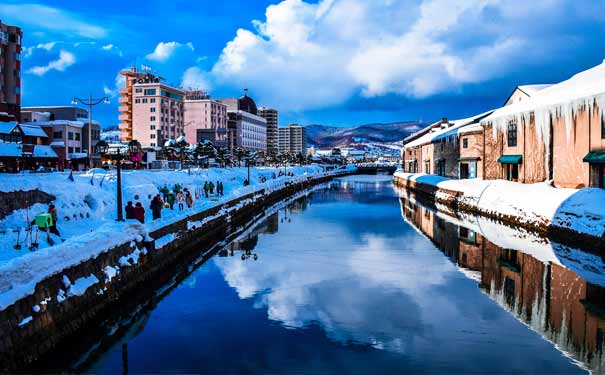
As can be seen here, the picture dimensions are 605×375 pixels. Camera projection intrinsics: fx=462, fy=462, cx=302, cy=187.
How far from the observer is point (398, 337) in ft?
42.7

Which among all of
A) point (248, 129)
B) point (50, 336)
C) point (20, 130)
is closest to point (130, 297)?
point (50, 336)

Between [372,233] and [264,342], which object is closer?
[264,342]

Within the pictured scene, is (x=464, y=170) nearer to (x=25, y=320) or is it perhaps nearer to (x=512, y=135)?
(x=512, y=135)

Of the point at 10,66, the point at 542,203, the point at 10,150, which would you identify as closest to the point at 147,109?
the point at 10,66

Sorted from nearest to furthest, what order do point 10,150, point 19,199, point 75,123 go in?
point 19,199 → point 10,150 → point 75,123

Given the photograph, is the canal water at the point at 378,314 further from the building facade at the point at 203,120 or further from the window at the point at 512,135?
the building facade at the point at 203,120

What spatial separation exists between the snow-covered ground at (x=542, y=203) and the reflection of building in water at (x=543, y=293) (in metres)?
3.71

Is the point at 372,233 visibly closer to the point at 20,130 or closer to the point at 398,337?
the point at 398,337

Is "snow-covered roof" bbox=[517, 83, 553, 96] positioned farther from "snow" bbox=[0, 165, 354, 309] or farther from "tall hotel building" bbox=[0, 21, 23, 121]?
"tall hotel building" bbox=[0, 21, 23, 121]

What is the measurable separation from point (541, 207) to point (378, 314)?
64.1ft

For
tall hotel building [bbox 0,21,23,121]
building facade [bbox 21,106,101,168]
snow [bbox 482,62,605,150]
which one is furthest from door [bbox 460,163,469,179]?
tall hotel building [bbox 0,21,23,121]

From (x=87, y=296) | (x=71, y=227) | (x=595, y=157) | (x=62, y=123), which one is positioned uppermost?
(x=62, y=123)

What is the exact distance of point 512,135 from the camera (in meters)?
42.6

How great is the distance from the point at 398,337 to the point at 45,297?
31.5ft
